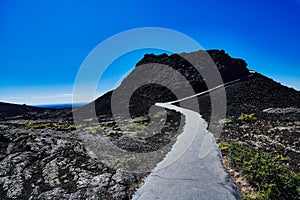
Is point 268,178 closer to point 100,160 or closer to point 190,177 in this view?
point 190,177

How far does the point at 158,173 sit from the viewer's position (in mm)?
8227

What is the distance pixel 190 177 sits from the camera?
755 centimetres

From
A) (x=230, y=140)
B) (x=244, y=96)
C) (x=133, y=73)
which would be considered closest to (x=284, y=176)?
(x=230, y=140)

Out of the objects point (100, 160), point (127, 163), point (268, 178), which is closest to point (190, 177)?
point (268, 178)

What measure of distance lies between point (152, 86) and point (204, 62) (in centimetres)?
1208

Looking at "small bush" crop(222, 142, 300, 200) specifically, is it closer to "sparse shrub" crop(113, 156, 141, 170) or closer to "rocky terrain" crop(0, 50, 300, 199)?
"rocky terrain" crop(0, 50, 300, 199)

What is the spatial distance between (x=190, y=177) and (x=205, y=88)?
34412 mm

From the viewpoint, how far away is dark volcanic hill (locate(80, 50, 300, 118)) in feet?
79.9

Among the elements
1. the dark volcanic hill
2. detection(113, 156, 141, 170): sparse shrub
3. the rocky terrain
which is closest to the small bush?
the rocky terrain

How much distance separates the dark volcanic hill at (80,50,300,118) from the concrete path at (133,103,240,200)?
1162 centimetres

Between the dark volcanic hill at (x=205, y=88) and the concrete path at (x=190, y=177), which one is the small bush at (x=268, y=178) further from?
the dark volcanic hill at (x=205, y=88)

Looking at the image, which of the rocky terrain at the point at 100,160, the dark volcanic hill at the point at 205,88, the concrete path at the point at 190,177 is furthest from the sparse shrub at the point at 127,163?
the dark volcanic hill at the point at 205,88

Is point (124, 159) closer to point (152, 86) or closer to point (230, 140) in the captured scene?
point (230, 140)

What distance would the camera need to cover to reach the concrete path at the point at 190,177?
6461 mm
